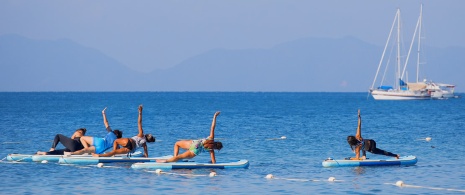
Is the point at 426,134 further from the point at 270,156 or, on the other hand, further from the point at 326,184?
the point at 326,184

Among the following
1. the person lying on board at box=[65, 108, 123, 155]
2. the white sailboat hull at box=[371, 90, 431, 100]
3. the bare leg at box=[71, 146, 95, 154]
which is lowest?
the bare leg at box=[71, 146, 95, 154]

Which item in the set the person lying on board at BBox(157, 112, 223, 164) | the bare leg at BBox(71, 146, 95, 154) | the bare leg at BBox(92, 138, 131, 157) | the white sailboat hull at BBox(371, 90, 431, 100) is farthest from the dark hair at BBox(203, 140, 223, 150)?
the white sailboat hull at BBox(371, 90, 431, 100)

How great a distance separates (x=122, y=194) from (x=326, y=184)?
6.07 m

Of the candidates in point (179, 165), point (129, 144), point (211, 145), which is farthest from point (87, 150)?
point (211, 145)

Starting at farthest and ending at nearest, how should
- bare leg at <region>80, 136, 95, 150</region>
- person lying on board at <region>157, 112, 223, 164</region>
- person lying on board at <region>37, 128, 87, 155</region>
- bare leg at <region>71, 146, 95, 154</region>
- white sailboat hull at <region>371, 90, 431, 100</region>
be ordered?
white sailboat hull at <region>371, 90, 431, 100</region> → bare leg at <region>80, 136, 95, 150</region> → person lying on board at <region>37, 128, 87, 155</region> → bare leg at <region>71, 146, 95, 154</region> → person lying on board at <region>157, 112, 223, 164</region>

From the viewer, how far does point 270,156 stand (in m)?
35.8

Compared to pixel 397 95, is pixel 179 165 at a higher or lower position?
lower

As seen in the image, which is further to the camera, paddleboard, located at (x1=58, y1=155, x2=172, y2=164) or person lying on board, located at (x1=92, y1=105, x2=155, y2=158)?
person lying on board, located at (x1=92, y1=105, x2=155, y2=158)

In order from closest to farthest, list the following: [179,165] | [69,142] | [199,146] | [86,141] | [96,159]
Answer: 1. [179,165]
2. [199,146]
3. [96,159]
4. [69,142]
5. [86,141]

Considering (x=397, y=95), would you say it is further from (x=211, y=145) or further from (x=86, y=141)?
(x=211, y=145)

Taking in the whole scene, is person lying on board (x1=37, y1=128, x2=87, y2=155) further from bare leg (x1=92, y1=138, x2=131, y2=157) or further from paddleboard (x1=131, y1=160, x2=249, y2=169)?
paddleboard (x1=131, y1=160, x2=249, y2=169)

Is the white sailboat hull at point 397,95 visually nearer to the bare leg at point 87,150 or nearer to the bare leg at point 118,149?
the bare leg at point 87,150

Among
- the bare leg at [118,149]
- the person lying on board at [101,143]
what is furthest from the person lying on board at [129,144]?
the person lying on board at [101,143]

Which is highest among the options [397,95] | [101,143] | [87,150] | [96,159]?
[397,95]
